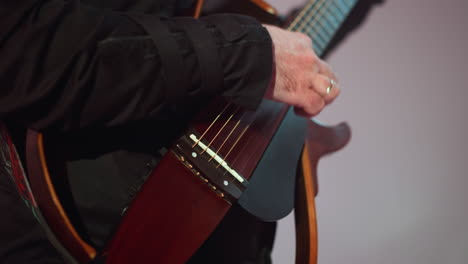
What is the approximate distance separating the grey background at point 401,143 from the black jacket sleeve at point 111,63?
54 centimetres

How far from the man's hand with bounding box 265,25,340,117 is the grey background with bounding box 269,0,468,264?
1.40 ft

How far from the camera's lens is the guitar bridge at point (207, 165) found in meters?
0.58

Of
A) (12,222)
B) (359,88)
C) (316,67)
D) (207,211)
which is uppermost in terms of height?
(316,67)

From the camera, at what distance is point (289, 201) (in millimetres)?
709

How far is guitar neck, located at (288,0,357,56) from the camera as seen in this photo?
2.66 feet

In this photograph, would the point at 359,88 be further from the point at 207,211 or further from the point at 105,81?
the point at 105,81

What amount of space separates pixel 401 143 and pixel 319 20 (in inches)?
16.2

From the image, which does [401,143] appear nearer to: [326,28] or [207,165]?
[326,28]

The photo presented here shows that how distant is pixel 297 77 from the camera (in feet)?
2.03

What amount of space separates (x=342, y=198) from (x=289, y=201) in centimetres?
42

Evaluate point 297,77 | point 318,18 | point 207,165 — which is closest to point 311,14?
point 318,18

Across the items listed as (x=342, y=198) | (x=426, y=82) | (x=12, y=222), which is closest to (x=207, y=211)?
(x=12, y=222)

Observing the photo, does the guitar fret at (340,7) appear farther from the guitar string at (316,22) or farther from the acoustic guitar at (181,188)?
the acoustic guitar at (181,188)

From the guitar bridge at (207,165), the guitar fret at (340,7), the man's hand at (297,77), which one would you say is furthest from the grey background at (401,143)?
the guitar bridge at (207,165)
